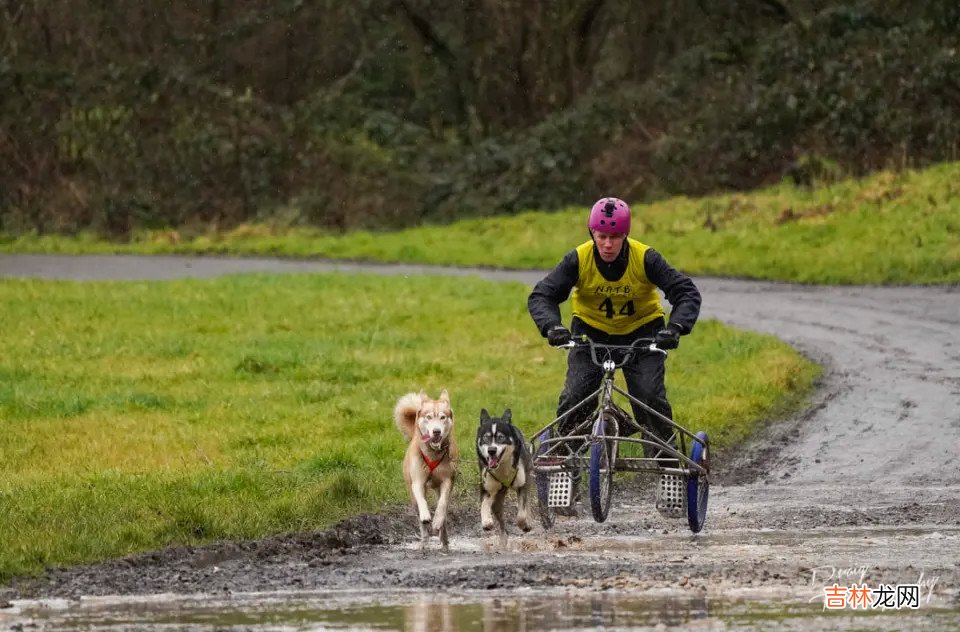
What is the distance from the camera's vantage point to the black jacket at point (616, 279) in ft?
38.3

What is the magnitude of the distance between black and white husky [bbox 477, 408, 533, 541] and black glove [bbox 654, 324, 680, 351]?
3.40ft

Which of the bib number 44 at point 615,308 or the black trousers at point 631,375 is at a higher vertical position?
the bib number 44 at point 615,308

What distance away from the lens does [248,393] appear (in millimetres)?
18734

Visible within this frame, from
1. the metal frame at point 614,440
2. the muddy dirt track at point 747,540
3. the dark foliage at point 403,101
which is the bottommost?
the muddy dirt track at point 747,540

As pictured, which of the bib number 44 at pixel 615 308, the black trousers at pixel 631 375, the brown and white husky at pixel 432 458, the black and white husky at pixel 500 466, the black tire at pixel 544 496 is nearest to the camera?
the black and white husky at pixel 500 466

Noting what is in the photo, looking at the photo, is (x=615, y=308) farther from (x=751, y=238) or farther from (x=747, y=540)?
(x=751, y=238)

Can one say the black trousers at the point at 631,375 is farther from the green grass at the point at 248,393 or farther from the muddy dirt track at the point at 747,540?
the green grass at the point at 248,393

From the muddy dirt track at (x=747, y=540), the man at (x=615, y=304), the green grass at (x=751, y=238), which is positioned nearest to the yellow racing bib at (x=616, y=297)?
the man at (x=615, y=304)

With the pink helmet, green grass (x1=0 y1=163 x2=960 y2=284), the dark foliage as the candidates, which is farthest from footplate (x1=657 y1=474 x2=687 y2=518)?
the dark foliage

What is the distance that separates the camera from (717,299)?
2888 centimetres

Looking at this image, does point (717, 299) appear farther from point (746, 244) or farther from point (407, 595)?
point (407, 595)

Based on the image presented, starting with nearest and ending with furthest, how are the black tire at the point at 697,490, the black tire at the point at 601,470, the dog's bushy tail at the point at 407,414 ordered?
the black tire at the point at 601,470
the black tire at the point at 697,490
the dog's bushy tail at the point at 407,414

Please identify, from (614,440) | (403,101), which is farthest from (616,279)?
(403,101)

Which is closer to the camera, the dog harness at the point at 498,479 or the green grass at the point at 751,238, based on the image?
the dog harness at the point at 498,479
